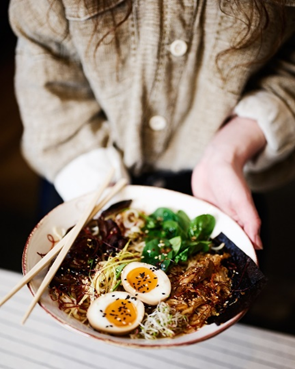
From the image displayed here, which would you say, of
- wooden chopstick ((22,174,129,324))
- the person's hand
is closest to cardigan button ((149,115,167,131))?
the person's hand

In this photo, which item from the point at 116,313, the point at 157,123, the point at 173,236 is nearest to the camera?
the point at 116,313

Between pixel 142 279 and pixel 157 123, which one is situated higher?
pixel 157 123

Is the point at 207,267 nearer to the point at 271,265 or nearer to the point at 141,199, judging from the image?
the point at 141,199

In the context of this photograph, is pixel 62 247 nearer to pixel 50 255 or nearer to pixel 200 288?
pixel 50 255

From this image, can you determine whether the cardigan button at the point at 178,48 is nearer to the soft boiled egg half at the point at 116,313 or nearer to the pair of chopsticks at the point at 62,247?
the pair of chopsticks at the point at 62,247

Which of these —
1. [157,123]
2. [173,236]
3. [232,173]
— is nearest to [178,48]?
[157,123]

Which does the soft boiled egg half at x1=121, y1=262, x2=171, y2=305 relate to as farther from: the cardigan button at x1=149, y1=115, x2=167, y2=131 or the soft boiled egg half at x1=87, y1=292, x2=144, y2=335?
the cardigan button at x1=149, y1=115, x2=167, y2=131
